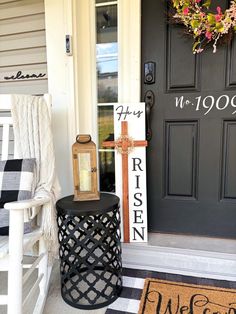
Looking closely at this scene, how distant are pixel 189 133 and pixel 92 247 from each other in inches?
35.9

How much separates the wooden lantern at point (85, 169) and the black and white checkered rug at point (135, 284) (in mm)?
526

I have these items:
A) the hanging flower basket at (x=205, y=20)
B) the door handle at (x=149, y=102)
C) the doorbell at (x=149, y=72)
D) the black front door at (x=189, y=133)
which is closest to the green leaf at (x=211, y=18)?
the hanging flower basket at (x=205, y=20)

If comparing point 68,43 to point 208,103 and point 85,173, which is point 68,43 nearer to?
point 85,173

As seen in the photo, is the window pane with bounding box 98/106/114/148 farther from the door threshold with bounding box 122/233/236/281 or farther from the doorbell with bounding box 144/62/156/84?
the door threshold with bounding box 122/233/236/281

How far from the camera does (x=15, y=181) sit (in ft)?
4.24

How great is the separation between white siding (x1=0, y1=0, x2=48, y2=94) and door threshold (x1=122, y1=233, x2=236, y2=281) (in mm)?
1269

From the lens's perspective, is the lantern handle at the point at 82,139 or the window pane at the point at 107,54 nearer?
the lantern handle at the point at 82,139

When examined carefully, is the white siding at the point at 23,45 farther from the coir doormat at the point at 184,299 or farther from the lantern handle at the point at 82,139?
the coir doormat at the point at 184,299

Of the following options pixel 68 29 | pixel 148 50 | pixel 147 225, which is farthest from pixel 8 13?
pixel 147 225

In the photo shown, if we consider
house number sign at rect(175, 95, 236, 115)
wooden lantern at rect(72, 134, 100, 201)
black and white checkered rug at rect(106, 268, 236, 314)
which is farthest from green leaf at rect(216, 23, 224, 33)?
black and white checkered rug at rect(106, 268, 236, 314)

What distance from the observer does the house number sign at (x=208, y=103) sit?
1.53m

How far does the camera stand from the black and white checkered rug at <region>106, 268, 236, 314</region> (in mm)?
1251

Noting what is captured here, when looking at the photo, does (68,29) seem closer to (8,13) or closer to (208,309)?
(8,13)

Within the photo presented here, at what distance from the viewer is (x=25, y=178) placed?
1.29 meters
